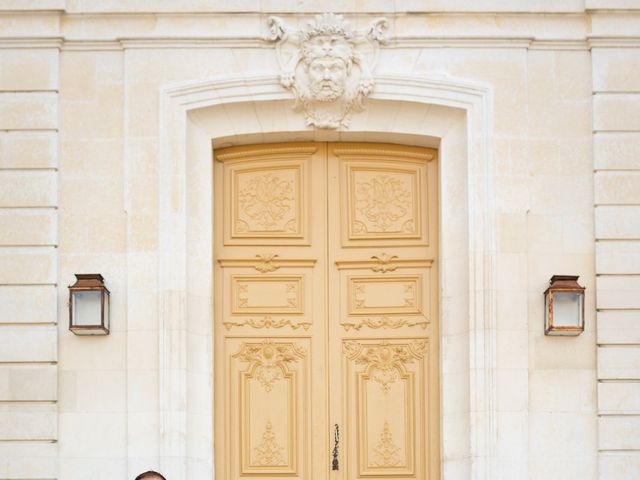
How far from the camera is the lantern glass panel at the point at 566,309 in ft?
34.8

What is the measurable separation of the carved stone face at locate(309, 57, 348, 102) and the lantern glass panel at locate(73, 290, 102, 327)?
79.2 inches

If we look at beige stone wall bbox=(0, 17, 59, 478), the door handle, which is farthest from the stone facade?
the door handle

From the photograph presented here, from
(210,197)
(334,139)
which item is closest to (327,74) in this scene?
(334,139)

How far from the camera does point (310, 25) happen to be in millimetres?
10844

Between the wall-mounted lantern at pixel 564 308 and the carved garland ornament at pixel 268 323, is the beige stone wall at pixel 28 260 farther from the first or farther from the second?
the wall-mounted lantern at pixel 564 308

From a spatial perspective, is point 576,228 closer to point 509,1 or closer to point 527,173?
point 527,173

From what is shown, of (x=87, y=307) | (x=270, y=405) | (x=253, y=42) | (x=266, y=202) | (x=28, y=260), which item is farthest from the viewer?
(x=266, y=202)

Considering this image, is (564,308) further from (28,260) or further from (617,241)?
(28,260)

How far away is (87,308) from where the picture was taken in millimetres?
10594

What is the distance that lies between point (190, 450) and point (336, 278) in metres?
1.54

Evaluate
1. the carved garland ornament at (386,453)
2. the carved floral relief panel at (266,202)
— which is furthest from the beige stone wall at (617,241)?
the carved floral relief panel at (266,202)

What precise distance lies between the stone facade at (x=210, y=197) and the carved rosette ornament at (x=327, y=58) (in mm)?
91

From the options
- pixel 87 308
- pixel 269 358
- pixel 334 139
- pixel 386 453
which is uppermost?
pixel 334 139

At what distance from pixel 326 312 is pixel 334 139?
1192 millimetres
